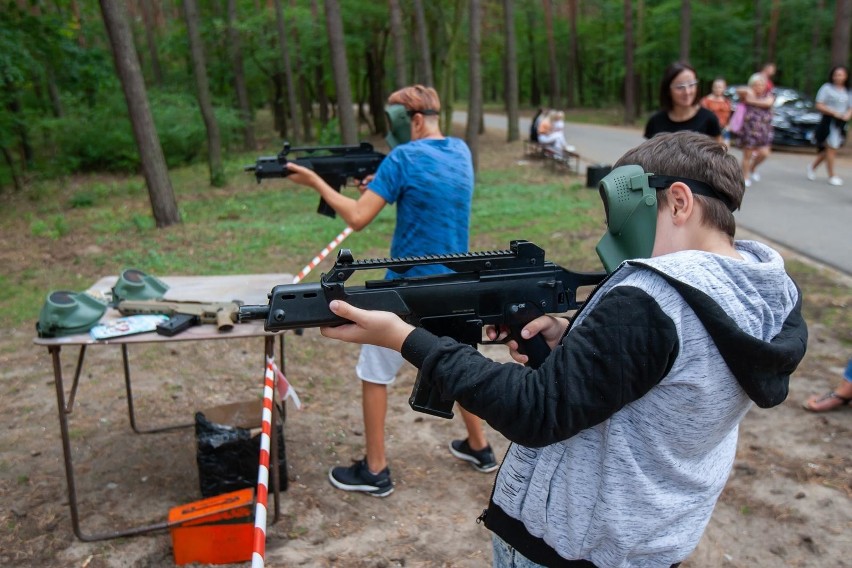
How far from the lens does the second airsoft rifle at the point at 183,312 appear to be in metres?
3.50

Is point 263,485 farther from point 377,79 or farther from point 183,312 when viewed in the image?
point 377,79

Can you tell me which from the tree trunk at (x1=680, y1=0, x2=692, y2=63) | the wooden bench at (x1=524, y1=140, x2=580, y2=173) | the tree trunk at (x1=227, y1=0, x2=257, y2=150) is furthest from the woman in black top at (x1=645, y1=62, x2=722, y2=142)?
the tree trunk at (x1=227, y1=0, x2=257, y2=150)

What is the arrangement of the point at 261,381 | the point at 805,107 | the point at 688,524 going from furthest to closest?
the point at 805,107
the point at 261,381
the point at 688,524

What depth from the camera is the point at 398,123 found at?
4.36m

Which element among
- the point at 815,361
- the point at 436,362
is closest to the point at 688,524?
the point at 436,362

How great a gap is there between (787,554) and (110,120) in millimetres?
21885

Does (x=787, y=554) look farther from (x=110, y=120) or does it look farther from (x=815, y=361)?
(x=110, y=120)

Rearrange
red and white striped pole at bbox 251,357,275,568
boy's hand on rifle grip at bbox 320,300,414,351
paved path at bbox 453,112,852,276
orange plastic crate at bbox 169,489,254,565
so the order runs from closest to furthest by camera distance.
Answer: boy's hand on rifle grip at bbox 320,300,414,351, red and white striped pole at bbox 251,357,275,568, orange plastic crate at bbox 169,489,254,565, paved path at bbox 453,112,852,276

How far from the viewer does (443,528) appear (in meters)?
3.82

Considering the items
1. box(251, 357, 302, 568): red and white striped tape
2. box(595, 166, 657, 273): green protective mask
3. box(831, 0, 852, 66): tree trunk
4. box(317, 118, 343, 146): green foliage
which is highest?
box(831, 0, 852, 66): tree trunk

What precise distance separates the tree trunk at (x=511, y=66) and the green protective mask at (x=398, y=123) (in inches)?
713

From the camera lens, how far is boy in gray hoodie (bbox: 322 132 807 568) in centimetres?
139

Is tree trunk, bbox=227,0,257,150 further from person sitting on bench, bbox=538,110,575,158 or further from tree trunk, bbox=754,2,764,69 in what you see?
tree trunk, bbox=754,2,764,69

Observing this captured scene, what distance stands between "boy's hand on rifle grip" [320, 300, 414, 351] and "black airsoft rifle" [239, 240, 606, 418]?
0.11 feet
